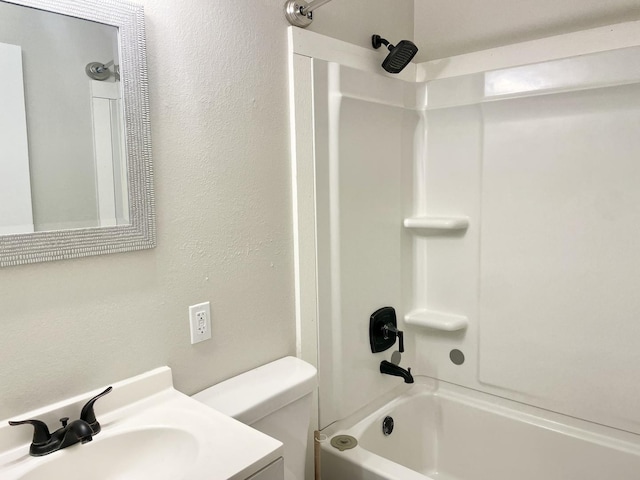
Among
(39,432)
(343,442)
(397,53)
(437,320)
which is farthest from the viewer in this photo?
(437,320)

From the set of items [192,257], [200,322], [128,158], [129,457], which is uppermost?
[128,158]

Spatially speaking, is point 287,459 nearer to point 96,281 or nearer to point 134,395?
point 134,395

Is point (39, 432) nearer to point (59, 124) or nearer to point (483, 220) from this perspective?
point (59, 124)

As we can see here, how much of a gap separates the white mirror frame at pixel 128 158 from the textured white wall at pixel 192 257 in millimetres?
32

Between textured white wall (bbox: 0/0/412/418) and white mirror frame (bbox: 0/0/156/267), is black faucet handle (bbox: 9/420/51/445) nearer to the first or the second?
textured white wall (bbox: 0/0/412/418)

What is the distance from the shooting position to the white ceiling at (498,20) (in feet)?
5.59

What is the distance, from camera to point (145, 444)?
3.68 ft

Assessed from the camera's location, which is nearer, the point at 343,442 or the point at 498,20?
the point at 343,442

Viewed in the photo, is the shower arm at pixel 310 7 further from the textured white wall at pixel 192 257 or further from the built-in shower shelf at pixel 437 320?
the built-in shower shelf at pixel 437 320

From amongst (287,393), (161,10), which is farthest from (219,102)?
(287,393)

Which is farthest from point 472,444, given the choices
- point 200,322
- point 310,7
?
point 310,7

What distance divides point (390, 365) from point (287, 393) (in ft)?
2.30

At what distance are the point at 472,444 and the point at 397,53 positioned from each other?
160cm

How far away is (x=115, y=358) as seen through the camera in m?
1.20
